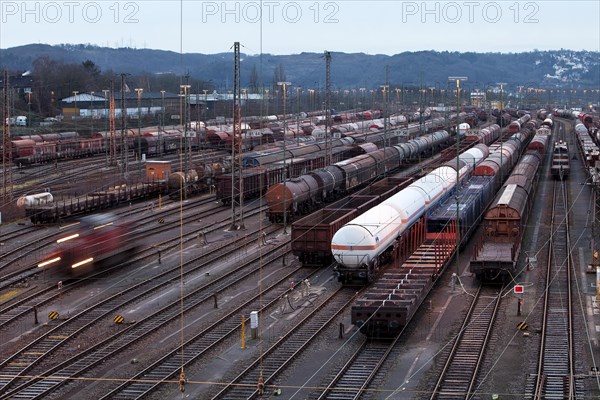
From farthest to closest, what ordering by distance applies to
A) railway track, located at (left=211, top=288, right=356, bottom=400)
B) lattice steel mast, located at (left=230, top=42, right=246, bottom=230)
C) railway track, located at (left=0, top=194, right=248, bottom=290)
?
lattice steel mast, located at (left=230, top=42, right=246, bottom=230) < railway track, located at (left=0, top=194, right=248, bottom=290) < railway track, located at (left=211, top=288, right=356, bottom=400)

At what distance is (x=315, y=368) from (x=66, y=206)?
26782 mm

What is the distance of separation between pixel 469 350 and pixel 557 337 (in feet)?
9.22

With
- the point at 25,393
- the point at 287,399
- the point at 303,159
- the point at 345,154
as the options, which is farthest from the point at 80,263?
the point at 345,154

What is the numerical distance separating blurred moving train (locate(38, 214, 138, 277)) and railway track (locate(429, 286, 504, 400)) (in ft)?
43.5

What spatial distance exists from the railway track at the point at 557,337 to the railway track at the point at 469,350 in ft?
4.57

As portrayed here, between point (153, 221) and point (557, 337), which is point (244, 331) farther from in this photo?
point (153, 221)

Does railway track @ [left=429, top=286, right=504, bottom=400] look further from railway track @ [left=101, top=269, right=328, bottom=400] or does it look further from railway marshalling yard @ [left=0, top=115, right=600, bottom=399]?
railway track @ [left=101, top=269, right=328, bottom=400]

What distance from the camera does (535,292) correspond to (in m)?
30.3

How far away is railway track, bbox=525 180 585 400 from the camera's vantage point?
790 inches

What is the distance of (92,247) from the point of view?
32312 mm

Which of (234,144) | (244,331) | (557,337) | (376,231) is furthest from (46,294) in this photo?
(557,337)

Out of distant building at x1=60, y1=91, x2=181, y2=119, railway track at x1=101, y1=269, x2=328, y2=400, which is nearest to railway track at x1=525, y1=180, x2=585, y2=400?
railway track at x1=101, y1=269, x2=328, y2=400

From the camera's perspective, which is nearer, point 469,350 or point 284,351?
point 469,350

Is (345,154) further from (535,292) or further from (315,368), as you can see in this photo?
(315,368)
